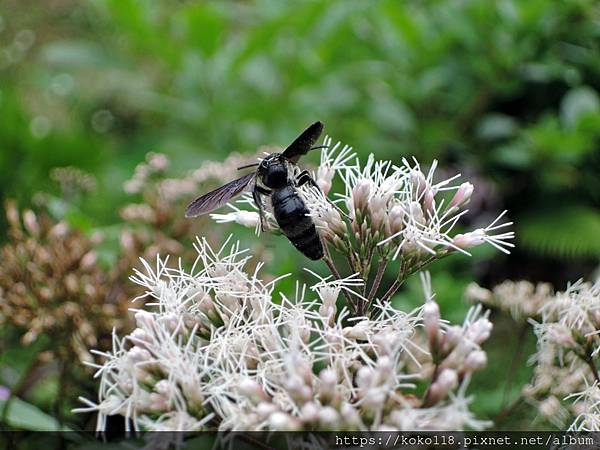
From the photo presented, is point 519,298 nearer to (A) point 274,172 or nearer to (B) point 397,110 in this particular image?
(A) point 274,172

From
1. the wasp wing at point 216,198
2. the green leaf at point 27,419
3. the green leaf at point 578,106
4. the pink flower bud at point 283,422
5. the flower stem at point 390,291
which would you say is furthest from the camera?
the green leaf at point 578,106

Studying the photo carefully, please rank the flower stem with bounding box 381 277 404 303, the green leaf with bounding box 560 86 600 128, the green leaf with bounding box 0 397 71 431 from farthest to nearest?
the green leaf with bounding box 560 86 600 128
the green leaf with bounding box 0 397 71 431
the flower stem with bounding box 381 277 404 303

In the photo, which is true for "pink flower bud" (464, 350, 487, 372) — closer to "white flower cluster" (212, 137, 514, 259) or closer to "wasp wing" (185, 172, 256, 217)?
"white flower cluster" (212, 137, 514, 259)

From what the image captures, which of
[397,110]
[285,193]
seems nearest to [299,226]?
[285,193]

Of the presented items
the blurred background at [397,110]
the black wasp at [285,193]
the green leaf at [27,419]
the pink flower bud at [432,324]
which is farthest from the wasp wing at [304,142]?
the blurred background at [397,110]

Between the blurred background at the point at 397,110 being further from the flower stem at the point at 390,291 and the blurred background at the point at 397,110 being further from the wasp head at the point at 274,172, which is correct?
the flower stem at the point at 390,291

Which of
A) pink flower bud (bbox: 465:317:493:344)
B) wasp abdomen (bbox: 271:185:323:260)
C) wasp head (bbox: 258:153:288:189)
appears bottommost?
pink flower bud (bbox: 465:317:493:344)

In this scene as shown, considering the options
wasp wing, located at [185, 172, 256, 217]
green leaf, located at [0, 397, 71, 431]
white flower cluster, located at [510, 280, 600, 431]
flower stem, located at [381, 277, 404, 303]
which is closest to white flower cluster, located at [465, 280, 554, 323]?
white flower cluster, located at [510, 280, 600, 431]
